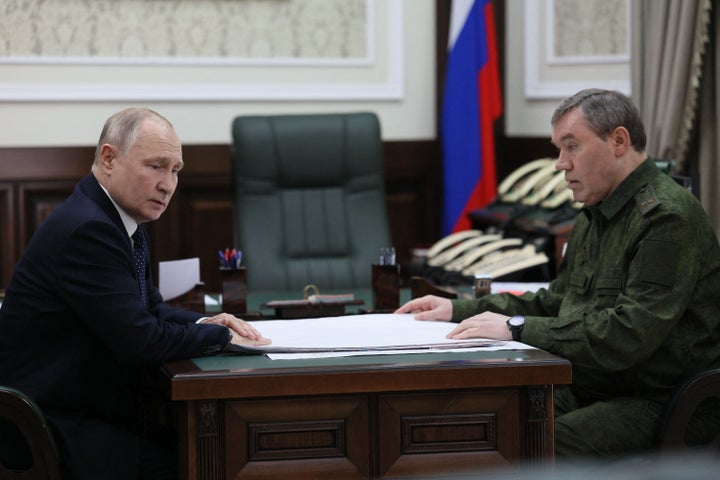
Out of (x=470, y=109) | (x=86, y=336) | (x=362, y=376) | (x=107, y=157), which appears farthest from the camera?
(x=470, y=109)

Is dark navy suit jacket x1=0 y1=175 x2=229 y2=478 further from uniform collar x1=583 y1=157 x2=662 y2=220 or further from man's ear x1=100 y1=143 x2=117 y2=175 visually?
uniform collar x1=583 y1=157 x2=662 y2=220

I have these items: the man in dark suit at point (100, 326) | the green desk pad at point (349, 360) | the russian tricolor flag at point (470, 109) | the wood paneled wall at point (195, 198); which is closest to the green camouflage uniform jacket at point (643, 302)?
the green desk pad at point (349, 360)

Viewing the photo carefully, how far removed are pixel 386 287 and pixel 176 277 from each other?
2.07 ft

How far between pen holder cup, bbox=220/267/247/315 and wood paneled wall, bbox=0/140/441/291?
2.17 meters

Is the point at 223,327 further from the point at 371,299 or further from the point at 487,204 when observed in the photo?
the point at 487,204

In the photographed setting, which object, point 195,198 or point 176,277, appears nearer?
point 176,277

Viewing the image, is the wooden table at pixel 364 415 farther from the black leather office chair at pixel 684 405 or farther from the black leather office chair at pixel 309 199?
the black leather office chair at pixel 309 199

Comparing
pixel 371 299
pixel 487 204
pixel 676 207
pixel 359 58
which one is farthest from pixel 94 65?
pixel 676 207

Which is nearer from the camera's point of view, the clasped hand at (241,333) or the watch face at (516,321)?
the clasped hand at (241,333)

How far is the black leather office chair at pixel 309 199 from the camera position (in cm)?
429

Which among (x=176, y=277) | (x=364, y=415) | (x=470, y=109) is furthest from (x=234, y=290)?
(x=470, y=109)

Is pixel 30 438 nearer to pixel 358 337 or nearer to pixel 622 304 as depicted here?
pixel 358 337

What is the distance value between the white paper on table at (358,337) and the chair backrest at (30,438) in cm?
46

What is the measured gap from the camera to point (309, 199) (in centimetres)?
443
